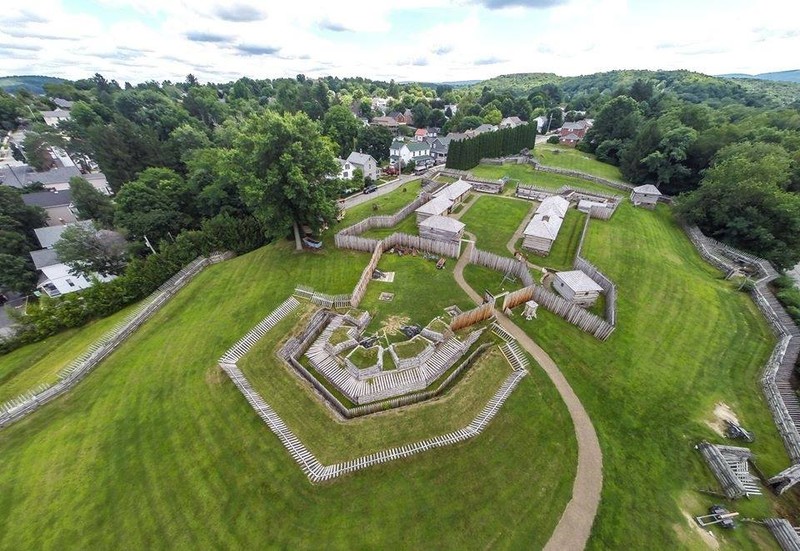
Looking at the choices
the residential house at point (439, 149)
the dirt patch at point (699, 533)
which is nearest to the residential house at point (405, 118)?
the residential house at point (439, 149)

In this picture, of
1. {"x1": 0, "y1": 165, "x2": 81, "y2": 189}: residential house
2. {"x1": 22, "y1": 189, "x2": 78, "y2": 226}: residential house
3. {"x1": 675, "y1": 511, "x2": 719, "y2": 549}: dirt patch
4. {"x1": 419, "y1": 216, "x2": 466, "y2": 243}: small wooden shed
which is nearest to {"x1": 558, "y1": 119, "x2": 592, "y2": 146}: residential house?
{"x1": 419, "y1": 216, "x2": 466, "y2": 243}: small wooden shed

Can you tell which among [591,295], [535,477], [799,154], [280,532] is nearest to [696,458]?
[535,477]

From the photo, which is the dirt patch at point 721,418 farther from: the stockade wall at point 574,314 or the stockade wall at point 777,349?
the stockade wall at point 574,314

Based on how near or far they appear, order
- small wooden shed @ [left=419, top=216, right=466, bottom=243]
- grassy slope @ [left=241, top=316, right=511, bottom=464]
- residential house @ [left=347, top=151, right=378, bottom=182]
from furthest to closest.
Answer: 1. residential house @ [left=347, top=151, right=378, bottom=182]
2. small wooden shed @ [left=419, top=216, right=466, bottom=243]
3. grassy slope @ [left=241, top=316, right=511, bottom=464]

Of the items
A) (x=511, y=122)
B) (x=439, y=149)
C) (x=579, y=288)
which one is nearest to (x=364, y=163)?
(x=439, y=149)

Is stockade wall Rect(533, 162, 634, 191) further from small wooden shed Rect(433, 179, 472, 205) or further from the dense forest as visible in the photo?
small wooden shed Rect(433, 179, 472, 205)

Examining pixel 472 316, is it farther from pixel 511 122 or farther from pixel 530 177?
pixel 511 122

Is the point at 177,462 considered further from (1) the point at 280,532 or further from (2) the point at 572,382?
(2) the point at 572,382
